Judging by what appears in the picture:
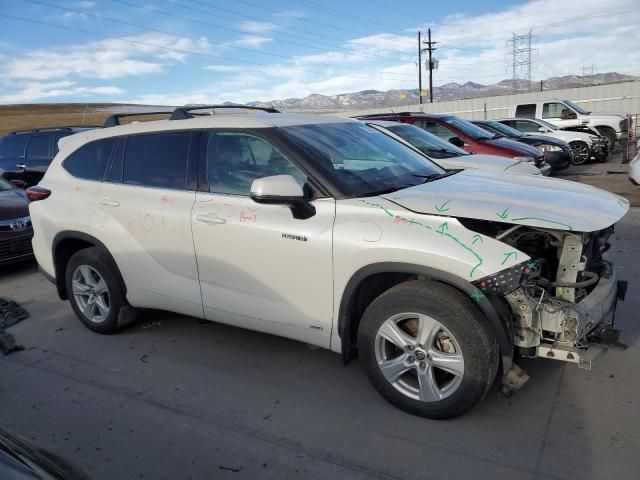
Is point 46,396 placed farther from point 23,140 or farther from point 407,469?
point 23,140

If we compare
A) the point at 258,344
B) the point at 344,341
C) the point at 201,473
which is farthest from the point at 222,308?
the point at 201,473

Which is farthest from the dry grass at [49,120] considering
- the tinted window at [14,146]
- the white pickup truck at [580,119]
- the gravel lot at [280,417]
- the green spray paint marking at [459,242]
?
the green spray paint marking at [459,242]

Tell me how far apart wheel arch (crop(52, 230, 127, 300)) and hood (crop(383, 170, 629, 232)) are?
2683mm

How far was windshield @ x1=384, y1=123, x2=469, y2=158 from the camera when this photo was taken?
8328 mm

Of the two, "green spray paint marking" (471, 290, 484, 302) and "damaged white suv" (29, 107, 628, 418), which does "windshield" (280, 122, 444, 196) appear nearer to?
"damaged white suv" (29, 107, 628, 418)

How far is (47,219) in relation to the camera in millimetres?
4785

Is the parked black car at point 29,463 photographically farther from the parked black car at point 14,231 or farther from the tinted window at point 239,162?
the parked black car at point 14,231

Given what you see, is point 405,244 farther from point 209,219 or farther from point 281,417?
point 209,219

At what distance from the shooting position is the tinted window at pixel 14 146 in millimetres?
11164

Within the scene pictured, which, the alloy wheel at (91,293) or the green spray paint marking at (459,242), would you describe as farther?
the alloy wheel at (91,293)

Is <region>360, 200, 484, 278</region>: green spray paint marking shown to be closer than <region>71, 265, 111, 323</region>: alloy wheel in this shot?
Yes

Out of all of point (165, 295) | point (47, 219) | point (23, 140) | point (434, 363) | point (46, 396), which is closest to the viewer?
point (434, 363)

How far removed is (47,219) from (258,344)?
2242mm

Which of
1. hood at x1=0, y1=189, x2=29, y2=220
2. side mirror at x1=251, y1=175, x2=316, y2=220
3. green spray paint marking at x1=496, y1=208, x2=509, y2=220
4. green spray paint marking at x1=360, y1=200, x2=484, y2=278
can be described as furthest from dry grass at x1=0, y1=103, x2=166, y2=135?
green spray paint marking at x1=496, y1=208, x2=509, y2=220
